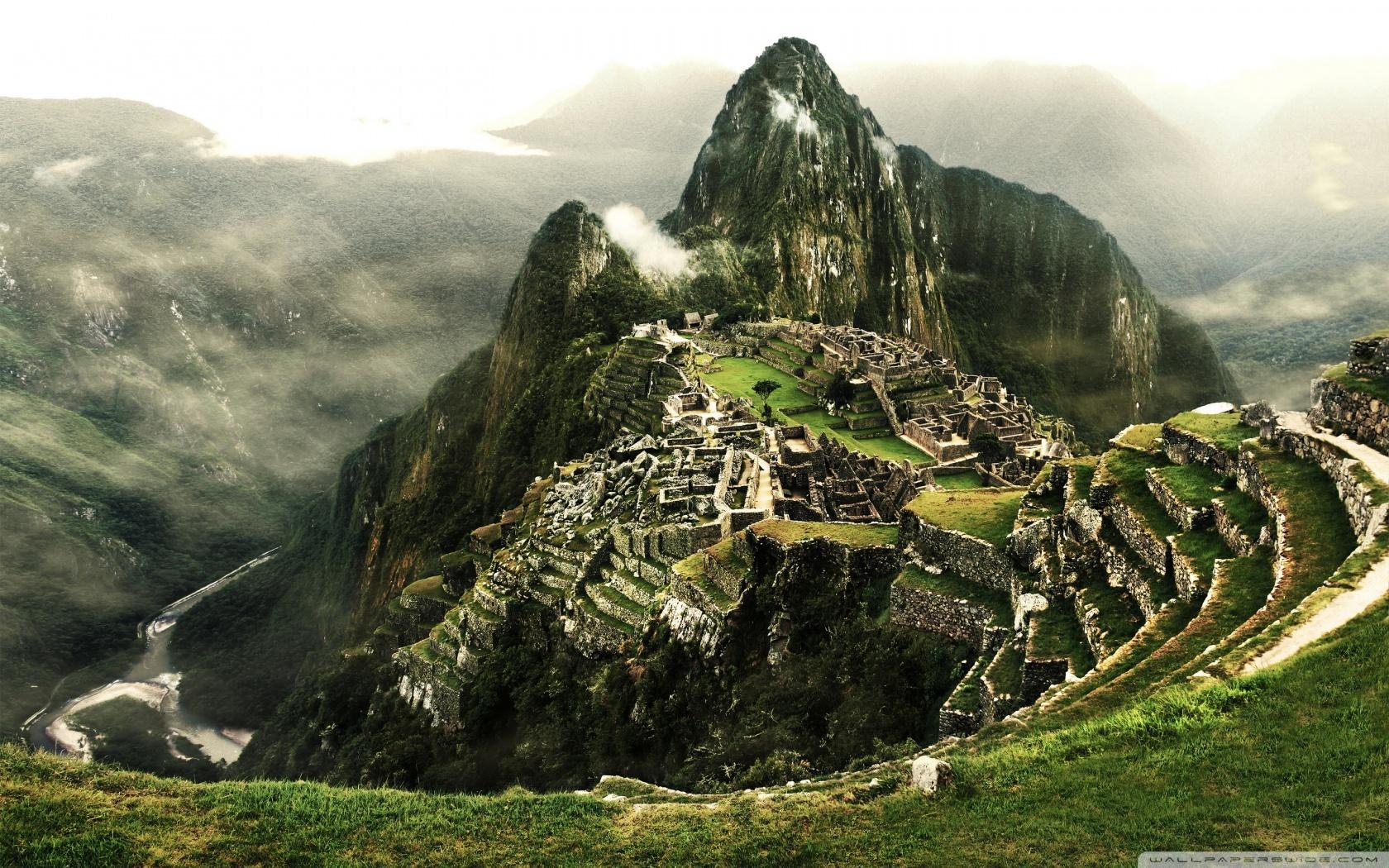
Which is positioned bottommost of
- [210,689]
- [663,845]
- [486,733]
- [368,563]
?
[210,689]

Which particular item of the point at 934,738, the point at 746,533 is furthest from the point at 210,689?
the point at 934,738

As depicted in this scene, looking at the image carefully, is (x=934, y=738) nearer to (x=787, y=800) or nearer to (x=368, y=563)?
(x=787, y=800)

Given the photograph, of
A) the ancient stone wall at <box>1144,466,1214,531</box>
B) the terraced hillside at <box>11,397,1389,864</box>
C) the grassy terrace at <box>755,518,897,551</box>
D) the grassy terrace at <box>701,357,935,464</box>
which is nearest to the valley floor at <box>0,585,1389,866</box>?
the terraced hillside at <box>11,397,1389,864</box>

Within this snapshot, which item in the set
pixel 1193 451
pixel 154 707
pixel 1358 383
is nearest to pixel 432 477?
pixel 154 707

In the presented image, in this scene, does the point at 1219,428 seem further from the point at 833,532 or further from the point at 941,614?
the point at 833,532

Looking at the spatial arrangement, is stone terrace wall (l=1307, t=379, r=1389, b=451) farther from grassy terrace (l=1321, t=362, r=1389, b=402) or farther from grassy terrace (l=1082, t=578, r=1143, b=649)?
grassy terrace (l=1082, t=578, r=1143, b=649)

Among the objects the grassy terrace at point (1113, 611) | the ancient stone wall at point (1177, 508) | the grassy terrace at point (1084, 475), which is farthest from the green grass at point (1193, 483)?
the grassy terrace at point (1113, 611)

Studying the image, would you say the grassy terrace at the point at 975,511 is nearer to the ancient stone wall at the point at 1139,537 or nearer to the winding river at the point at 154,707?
the ancient stone wall at the point at 1139,537
